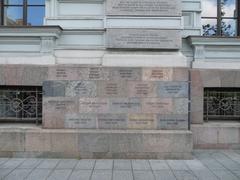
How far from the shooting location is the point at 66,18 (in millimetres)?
7984

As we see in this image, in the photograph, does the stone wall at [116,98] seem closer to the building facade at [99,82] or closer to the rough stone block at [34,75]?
the building facade at [99,82]

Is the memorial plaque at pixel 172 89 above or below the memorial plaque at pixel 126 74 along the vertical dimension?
below

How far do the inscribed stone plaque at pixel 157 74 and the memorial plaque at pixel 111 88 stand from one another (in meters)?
0.50

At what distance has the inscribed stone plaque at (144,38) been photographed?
7.84 metres

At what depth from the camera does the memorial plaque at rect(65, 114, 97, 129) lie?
7715 mm

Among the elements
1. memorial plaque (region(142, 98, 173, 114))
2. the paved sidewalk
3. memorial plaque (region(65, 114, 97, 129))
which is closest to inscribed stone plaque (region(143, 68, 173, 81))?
memorial plaque (region(142, 98, 173, 114))

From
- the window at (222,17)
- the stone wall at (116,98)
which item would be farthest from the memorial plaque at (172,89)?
the window at (222,17)

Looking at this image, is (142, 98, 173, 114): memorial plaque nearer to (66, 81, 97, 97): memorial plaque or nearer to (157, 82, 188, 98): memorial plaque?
(157, 82, 188, 98): memorial plaque

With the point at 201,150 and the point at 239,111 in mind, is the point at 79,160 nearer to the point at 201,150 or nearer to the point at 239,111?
the point at 201,150

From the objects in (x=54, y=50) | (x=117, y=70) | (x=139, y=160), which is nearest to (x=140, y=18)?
(x=117, y=70)

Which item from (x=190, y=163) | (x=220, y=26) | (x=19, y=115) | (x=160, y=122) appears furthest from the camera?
(x=220, y=26)

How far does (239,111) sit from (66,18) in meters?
4.66

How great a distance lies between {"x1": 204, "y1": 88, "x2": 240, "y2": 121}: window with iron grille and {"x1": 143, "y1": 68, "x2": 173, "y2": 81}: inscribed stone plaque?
1.47m

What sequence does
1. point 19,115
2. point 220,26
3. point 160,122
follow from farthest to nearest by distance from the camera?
1. point 220,26
2. point 19,115
3. point 160,122
